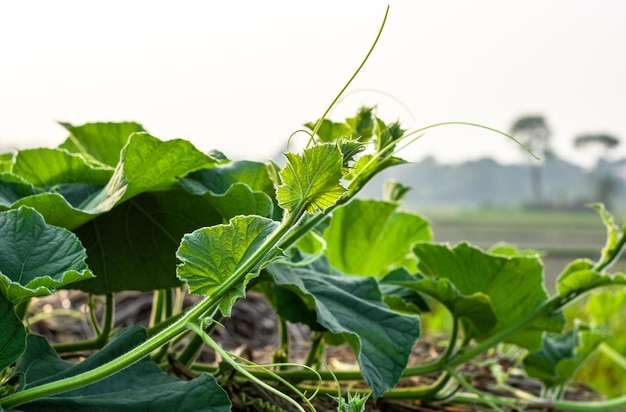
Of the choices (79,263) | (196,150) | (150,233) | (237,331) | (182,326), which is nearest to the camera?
(182,326)

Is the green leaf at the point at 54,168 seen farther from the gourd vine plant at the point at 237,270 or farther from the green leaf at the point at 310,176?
the green leaf at the point at 310,176

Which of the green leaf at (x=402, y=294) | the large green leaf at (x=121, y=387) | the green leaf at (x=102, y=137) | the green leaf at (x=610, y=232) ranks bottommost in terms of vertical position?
the large green leaf at (x=121, y=387)

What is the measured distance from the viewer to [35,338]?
2.01 feet

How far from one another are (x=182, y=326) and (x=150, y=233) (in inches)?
13.6

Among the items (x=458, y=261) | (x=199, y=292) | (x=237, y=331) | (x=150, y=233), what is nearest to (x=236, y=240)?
(x=199, y=292)

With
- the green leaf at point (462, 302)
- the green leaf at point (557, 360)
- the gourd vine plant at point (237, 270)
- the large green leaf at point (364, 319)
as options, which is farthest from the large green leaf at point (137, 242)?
the green leaf at point (557, 360)

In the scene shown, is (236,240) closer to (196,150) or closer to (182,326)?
(182,326)

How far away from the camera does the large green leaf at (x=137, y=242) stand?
71 cm

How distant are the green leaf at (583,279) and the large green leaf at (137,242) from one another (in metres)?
0.39

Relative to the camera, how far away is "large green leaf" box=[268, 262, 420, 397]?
594 millimetres

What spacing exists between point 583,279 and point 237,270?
0.52 m

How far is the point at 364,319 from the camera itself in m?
0.66

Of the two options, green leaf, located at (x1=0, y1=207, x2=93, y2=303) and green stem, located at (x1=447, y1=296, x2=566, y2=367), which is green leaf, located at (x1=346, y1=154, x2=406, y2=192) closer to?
green leaf, located at (x1=0, y1=207, x2=93, y2=303)

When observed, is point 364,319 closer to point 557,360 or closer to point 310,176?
point 310,176
